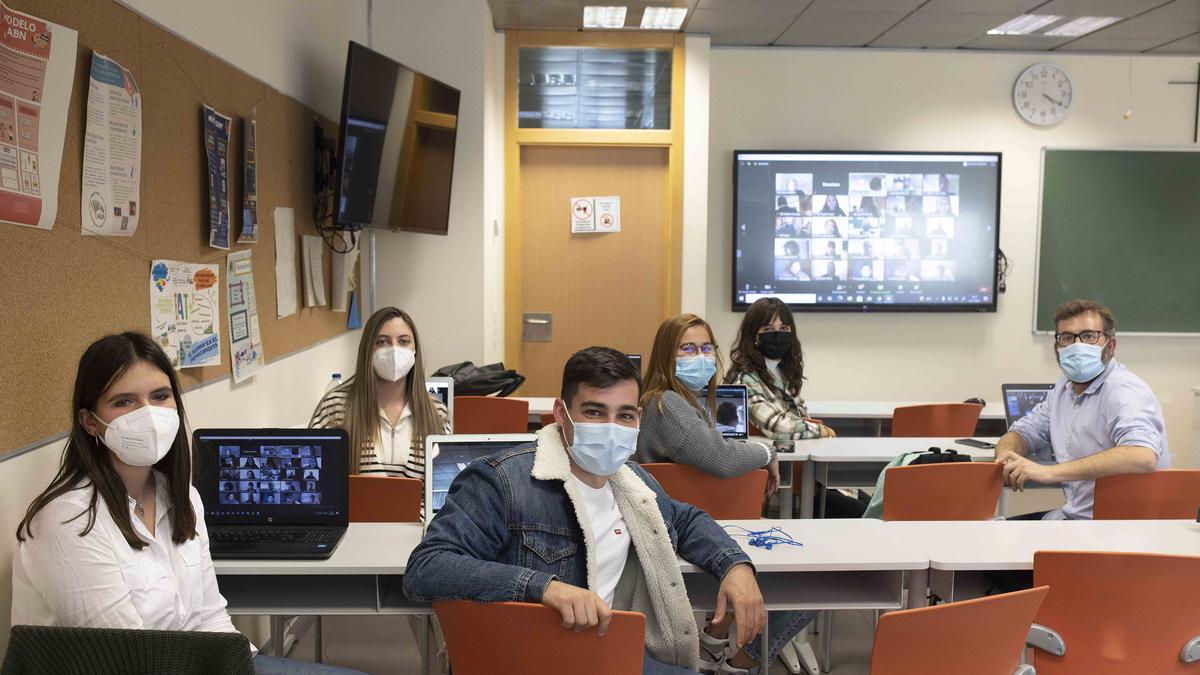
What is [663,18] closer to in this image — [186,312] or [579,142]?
[579,142]

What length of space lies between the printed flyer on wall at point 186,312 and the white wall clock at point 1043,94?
18.7ft

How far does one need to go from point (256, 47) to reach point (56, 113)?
4.77 ft

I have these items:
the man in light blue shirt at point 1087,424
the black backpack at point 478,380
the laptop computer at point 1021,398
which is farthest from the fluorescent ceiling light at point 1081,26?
the black backpack at point 478,380

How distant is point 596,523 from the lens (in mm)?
2068

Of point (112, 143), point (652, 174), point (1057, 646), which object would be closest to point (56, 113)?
point (112, 143)

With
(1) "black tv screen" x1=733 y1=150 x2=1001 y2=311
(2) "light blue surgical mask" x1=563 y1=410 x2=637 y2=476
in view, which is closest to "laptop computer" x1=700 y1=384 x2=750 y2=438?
(2) "light blue surgical mask" x1=563 y1=410 x2=637 y2=476

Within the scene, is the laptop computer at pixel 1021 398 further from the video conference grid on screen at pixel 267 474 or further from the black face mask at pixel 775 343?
the video conference grid on screen at pixel 267 474

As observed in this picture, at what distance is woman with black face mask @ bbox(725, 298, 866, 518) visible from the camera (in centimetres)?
419

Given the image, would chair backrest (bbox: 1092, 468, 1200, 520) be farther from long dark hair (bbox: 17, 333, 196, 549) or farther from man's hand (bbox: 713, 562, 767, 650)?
long dark hair (bbox: 17, 333, 196, 549)

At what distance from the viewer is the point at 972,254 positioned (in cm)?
658

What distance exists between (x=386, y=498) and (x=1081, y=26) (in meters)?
5.48

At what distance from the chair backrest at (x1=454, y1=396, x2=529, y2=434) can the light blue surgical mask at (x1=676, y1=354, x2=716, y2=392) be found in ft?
3.34

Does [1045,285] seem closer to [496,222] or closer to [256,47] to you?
[496,222]

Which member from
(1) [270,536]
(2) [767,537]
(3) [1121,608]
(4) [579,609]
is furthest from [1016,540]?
(1) [270,536]
